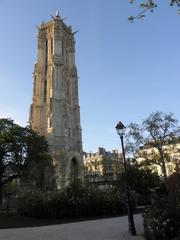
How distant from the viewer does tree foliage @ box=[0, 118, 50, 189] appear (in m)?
37.9

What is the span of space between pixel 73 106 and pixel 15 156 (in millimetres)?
31002

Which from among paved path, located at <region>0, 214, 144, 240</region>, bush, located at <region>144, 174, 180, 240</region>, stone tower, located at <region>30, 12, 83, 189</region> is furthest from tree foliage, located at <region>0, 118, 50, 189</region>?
bush, located at <region>144, 174, 180, 240</region>

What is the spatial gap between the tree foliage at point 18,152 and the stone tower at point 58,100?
10.7 metres

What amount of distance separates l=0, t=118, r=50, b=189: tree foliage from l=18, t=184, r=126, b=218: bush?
12.9 metres

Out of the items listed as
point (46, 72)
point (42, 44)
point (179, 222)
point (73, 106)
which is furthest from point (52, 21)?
point (179, 222)

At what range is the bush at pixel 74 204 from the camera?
2302 centimetres

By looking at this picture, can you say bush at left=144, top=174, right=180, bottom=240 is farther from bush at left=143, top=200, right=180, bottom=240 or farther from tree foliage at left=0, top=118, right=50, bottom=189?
tree foliage at left=0, top=118, right=50, bottom=189

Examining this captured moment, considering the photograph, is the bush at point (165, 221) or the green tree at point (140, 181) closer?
the bush at point (165, 221)

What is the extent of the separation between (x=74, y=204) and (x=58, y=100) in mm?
41595

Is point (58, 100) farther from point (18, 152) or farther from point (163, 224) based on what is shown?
point (163, 224)

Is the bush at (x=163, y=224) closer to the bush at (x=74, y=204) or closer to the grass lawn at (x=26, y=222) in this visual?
the grass lawn at (x=26, y=222)

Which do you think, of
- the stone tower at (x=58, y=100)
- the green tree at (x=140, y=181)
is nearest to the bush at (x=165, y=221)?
the green tree at (x=140, y=181)

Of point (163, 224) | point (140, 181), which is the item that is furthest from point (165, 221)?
point (140, 181)

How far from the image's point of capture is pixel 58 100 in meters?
62.6
